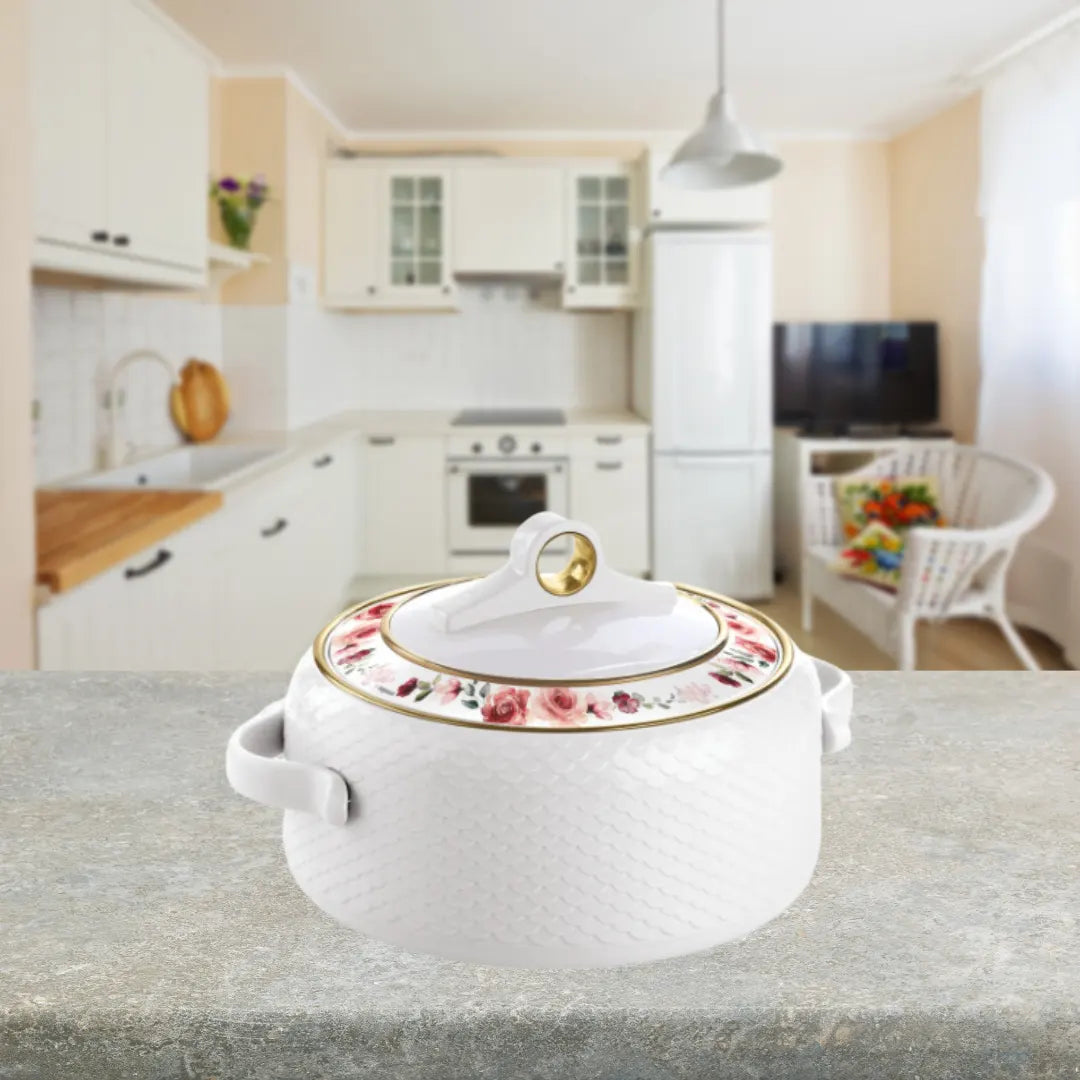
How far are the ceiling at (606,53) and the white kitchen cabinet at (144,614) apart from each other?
2.11 m

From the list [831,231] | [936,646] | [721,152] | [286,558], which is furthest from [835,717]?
[831,231]

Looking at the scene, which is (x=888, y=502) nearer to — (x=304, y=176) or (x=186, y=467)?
(x=186, y=467)

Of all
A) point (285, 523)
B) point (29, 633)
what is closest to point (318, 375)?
point (285, 523)

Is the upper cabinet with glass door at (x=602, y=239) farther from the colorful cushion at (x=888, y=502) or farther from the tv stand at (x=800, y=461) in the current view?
the colorful cushion at (x=888, y=502)

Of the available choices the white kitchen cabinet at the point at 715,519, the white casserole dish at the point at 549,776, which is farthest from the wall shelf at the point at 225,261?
the white casserole dish at the point at 549,776

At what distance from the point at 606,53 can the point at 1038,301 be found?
1937mm

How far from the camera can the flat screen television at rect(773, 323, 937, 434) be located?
544 cm

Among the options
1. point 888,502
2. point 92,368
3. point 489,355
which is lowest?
point 888,502

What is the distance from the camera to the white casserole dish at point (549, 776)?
471 millimetres

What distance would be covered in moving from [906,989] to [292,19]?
4.13 m

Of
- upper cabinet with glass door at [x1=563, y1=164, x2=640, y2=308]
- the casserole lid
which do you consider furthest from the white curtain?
the casserole lid

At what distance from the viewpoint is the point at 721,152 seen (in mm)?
3199

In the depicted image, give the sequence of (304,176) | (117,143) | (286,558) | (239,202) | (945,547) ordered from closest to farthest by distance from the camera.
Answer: (117,143) < (945,547) < (286,558) < (239,202) < (304,176)

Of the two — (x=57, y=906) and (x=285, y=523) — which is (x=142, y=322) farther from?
(x=57, y=906)
